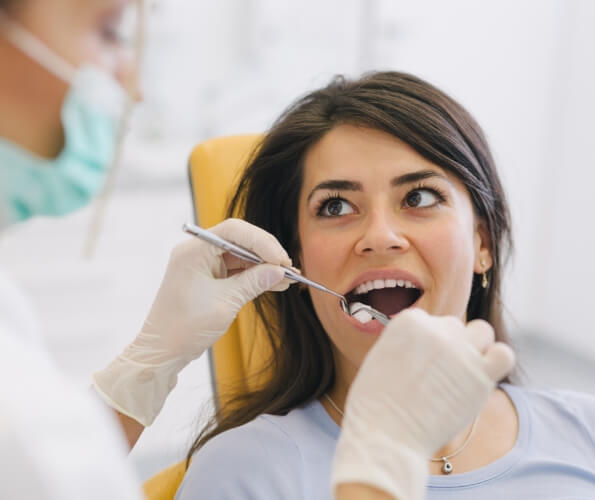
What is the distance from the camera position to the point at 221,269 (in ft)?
3.90

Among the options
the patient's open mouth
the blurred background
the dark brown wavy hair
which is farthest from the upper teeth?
the blurred background

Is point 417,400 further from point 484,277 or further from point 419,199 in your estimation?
point 484,277

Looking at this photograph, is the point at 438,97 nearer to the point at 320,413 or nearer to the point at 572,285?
the point at 320,413

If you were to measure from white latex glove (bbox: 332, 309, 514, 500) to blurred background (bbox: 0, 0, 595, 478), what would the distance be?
54.2 inches

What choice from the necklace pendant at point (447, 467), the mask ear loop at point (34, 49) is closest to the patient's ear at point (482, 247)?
the necklace pendant at point (447, 467)

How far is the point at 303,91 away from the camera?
2.26 metres

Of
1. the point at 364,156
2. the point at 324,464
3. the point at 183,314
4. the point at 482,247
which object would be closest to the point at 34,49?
the point at 183,314

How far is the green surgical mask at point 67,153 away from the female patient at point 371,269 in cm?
33

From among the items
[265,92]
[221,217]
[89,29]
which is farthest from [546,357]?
[89,29]

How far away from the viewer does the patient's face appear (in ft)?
3.81

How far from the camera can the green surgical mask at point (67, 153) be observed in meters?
0.80

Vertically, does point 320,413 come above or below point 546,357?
above

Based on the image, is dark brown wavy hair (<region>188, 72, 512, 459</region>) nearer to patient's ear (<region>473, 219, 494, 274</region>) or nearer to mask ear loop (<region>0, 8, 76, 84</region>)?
patient's ear (<region>473, 219, 494, 274</region>)

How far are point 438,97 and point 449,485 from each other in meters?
0.69
